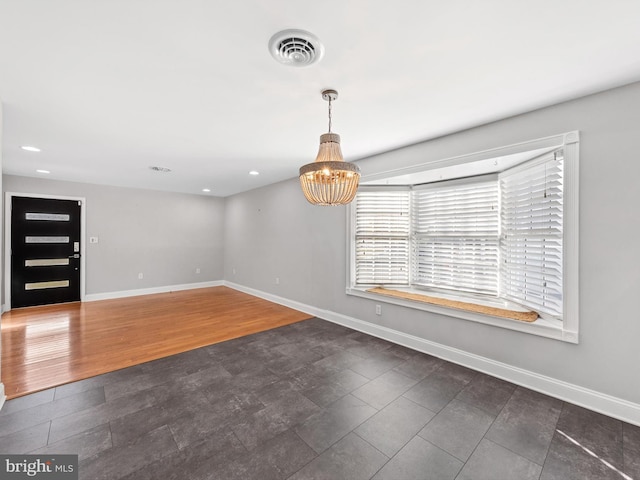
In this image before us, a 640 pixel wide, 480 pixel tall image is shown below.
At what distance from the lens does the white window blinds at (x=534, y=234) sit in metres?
2.36

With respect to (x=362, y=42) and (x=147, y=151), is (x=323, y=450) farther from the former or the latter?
(x=147, y=151)

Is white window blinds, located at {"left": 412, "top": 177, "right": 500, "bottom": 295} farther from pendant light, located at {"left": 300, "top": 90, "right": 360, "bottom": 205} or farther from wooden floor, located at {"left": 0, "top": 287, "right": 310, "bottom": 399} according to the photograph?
wooden floor, located at {"left": 0, "top": 287, "right": 310, "bottom": 399}

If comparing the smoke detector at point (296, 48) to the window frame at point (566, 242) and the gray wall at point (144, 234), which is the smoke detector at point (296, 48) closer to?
the window frame at point (566, 242)

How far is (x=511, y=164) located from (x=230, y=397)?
3513 millimetres

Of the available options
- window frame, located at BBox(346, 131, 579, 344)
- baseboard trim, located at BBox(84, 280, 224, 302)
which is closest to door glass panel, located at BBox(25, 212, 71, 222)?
baseboard trim, located at BBox(84, 280, 224, 302)

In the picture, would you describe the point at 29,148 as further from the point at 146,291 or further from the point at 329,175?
the point at 329,175

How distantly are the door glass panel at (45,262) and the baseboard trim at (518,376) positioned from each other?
564 cm

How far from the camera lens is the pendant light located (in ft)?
6.23

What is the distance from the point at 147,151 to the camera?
355cm

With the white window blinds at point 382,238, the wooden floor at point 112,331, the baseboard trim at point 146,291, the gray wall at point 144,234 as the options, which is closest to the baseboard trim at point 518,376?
the white window blinds at point 382,238

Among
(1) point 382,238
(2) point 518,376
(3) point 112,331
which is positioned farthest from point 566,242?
(3) point 112,331

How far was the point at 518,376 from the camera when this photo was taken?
8.09 feet

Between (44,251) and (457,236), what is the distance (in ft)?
23.8

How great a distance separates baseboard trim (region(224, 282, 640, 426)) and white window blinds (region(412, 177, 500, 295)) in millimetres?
783
